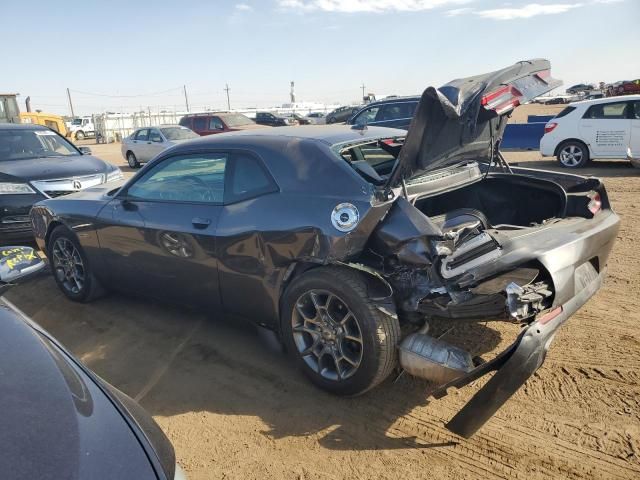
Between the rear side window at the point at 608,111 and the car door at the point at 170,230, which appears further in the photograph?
the rear side window at the point at 608,111

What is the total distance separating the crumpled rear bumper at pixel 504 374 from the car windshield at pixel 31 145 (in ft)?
25.0

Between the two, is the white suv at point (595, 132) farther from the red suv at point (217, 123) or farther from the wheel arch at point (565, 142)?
the red suv at point (217, 123)

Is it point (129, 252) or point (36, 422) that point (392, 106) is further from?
point (36, 422)

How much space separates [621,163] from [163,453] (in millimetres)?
13449

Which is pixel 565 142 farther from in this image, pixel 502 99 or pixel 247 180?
pixel 247 180

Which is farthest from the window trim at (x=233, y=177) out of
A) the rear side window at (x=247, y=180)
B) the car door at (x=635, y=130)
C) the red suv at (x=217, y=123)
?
the red suv at (x=217, y=123)

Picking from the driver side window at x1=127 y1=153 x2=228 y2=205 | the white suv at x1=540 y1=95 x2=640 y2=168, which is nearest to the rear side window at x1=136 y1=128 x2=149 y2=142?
the white suv at x1=540 y1=95 x2=640 y2=168

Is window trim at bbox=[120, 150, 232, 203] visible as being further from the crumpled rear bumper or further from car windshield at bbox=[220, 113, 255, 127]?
car windshield at bbox=[220, 113, 255, 127]

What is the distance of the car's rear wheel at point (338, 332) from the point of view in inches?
115

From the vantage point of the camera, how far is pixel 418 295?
296cm

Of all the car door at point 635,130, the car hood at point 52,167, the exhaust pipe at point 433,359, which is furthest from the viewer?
the car door at point 635,130

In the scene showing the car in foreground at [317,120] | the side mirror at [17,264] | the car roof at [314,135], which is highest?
the car roof at [314,135]

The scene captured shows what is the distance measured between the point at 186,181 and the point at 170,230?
0.43 m

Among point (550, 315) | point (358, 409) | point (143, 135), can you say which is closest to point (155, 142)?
point (143, 135)
